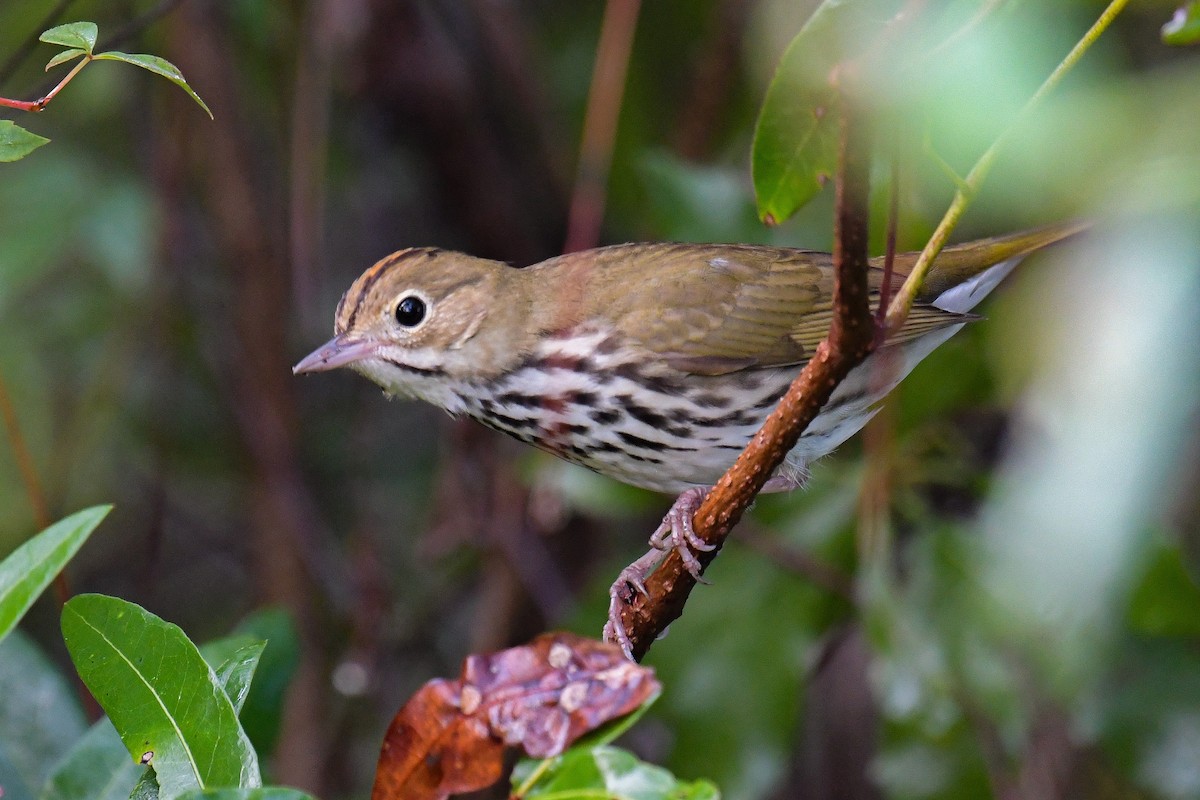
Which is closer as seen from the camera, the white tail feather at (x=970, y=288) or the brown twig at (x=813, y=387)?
the brown twig at (x=813, y=387)

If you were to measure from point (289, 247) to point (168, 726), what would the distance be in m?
3.18

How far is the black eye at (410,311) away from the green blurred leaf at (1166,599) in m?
1.60

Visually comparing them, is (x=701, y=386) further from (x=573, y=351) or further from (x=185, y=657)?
(x=185, y=657)

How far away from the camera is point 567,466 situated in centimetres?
362

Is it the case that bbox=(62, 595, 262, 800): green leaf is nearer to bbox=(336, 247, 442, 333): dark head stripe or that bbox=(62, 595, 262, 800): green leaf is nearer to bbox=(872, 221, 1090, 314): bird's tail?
bbox=(336, 247, 442, 333): dark head stripe

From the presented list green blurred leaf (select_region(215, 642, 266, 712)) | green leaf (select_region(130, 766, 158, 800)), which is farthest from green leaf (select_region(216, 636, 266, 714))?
green leaf (select_region(130, 766, 158, 800))

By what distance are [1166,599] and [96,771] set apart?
2.14 meters

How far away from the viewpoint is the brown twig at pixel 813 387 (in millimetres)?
1481

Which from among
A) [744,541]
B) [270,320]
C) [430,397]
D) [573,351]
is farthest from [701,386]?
[270,320]

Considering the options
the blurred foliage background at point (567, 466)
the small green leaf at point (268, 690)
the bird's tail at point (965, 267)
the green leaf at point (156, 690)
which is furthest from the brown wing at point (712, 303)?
the green leaf at point (156, 690)

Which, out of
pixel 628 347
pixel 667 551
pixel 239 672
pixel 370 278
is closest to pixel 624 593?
pixel 667 551

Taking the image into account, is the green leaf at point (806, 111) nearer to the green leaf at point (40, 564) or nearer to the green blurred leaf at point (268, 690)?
the green leaf at point (40, 564)

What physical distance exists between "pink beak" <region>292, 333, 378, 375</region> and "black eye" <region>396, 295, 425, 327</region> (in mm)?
77

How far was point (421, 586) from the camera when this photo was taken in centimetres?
490
